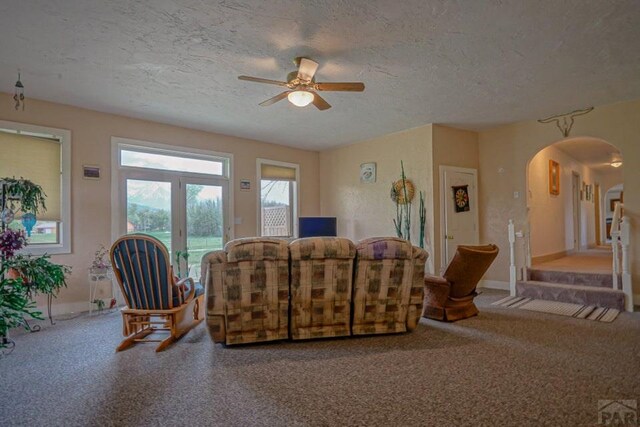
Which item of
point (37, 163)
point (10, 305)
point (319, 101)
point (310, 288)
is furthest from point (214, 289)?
point (37, 163)

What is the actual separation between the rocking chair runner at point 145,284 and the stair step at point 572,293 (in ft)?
15.7

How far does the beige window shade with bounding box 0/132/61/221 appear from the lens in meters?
4.12

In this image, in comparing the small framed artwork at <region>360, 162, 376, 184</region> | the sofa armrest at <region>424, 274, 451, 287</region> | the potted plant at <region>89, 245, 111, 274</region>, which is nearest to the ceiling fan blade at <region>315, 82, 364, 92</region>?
the sofa armrest at <region>424, 274, 451, 287</region>

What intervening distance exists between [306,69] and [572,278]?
4.85 metres

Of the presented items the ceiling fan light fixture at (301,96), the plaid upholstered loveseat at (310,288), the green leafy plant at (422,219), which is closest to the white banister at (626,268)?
the green leafy plant at (422,219)

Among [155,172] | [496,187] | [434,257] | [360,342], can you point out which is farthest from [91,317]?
[496,187]

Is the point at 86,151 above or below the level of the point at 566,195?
above

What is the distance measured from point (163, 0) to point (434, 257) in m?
4.89

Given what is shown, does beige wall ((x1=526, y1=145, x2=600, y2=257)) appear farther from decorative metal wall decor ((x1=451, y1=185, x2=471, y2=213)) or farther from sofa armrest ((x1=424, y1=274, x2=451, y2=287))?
sofa armrest ((x1=424, y1=274, x2=451, y2=287))

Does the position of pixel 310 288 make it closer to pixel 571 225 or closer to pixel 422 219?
pixel 422 219

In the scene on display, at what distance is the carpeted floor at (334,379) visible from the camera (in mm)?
1915

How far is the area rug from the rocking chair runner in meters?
4.10

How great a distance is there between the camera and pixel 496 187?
5.84 meters

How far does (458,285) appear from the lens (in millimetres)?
3676
